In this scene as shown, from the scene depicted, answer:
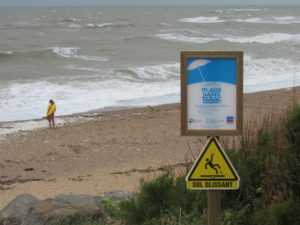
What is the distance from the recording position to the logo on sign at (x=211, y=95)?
3607mm

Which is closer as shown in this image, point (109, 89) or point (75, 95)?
point (75, 95)

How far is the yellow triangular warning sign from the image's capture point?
3686 mm

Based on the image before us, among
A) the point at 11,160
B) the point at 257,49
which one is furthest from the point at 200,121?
the point at 257,49

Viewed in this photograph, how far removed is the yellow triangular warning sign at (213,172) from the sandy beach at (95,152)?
3.27m

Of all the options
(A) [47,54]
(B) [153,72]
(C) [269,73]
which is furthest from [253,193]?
(A) [47,54]

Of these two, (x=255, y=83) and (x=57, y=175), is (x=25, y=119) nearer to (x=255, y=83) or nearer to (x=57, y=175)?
(x=57, y=175)

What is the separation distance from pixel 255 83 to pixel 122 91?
660 cm

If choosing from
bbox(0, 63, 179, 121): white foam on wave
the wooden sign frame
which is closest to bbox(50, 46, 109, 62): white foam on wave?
bbox(0, 63, 179, 121): white foam on wave

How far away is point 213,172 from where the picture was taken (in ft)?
12.2

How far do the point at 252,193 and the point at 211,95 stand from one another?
4.74 ft

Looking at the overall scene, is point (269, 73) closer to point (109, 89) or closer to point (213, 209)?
point (109, 89)

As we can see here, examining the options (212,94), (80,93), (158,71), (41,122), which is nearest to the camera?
(212,94)

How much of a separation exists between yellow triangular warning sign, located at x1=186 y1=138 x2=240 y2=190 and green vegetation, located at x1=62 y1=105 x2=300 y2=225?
63cm

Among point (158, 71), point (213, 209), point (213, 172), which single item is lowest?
point (213, 209)
